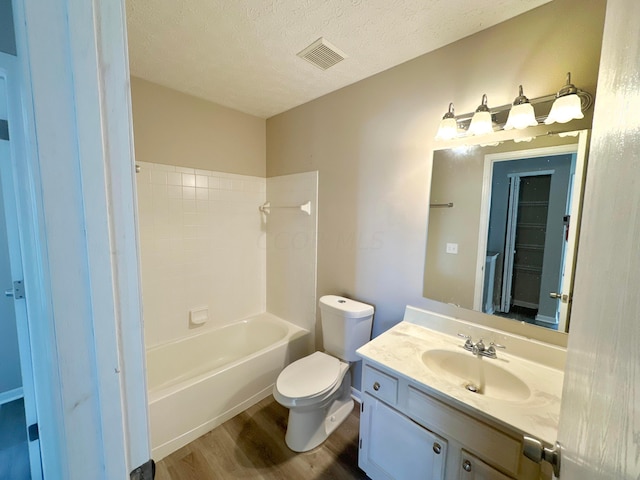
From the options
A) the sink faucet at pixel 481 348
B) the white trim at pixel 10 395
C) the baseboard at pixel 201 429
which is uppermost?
the sink faucet at pixel 481 348

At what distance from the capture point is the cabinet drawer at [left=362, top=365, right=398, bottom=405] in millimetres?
1240

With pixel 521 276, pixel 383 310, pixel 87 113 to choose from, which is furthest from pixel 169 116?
pixel 521 276

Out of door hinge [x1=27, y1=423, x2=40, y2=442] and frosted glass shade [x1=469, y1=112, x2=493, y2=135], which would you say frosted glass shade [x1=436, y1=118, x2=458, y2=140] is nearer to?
frosted glass shade [x1=469, y1=112, x2=493, y2=135]

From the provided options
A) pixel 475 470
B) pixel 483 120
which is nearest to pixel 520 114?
pixel 483 120

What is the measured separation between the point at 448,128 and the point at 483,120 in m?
0.16

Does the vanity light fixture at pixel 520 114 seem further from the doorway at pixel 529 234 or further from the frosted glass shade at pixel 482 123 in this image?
the doorway at pixel 529 234

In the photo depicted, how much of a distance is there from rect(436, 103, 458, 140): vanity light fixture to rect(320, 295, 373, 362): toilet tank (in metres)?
1.20

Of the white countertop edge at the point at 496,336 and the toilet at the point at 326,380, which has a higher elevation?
the white countertop edge at the point at 496,336

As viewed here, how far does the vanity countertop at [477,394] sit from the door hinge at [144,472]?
3.26ft

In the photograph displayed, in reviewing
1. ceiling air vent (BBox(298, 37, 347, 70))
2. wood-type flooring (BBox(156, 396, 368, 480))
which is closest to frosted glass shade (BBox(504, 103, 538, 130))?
ceiling air vent (BBox(298, 37, 347, 70))

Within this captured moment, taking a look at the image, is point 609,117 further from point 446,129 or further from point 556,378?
point 556,378

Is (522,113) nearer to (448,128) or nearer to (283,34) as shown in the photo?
(448,128)

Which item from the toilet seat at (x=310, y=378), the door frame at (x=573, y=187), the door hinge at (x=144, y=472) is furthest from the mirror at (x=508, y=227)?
the door hinge at (x=144, y=472)

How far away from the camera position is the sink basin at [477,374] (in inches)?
47.1
